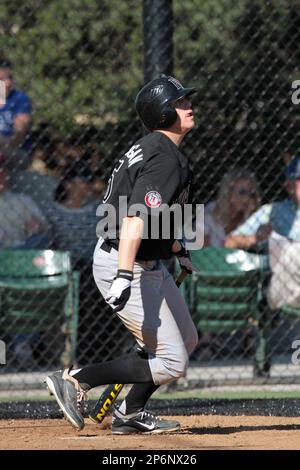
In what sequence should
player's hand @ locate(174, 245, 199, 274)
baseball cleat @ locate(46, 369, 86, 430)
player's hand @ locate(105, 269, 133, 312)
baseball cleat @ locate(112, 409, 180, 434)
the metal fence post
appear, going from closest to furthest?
player's hand @ locate(105, 269, 133, 312) < baseball cleat @ locate(46, 369, 86, 430) < baseball cleat @ locate(112, 409, 180, 434) < player's hand @ locate(174, 245, 199, 274) < the metal fence post

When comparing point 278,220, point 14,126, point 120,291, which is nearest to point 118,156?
point 14,126

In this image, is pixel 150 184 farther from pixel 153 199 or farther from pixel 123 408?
pixel 123 408

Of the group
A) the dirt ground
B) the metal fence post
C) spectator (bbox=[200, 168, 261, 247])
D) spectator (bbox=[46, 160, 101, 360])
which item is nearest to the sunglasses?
spectator (bbox=[200, 168, 261, 247])

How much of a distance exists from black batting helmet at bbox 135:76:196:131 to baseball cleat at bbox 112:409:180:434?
1.40 meters

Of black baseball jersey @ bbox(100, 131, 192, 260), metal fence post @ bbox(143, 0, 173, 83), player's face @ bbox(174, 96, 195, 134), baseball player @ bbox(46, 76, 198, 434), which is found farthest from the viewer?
metal fence post @ bbox(143, 0, 173, 83)

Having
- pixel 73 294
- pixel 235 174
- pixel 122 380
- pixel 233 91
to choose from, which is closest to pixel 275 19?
pixel 233 91

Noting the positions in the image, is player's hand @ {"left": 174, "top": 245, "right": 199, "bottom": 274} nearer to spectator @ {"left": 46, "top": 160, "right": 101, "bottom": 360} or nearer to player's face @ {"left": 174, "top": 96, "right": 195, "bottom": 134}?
player's face @ {"left": 174, "top": 96, "right": 195, "bottom": 134}

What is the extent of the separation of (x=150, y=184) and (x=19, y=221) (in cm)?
307

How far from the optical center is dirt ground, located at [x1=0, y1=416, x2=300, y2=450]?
4.64m

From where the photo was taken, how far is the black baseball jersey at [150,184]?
183 inches

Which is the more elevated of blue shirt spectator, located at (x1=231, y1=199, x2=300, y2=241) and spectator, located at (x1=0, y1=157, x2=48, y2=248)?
spectator, located at (x1=0, y1=157, x2=48, y2=248)

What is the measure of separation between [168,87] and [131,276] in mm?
978

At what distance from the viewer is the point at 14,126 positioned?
7.46 m

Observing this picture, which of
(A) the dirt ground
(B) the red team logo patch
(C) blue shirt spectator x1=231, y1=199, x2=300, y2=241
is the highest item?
(B) the red team logo patch
